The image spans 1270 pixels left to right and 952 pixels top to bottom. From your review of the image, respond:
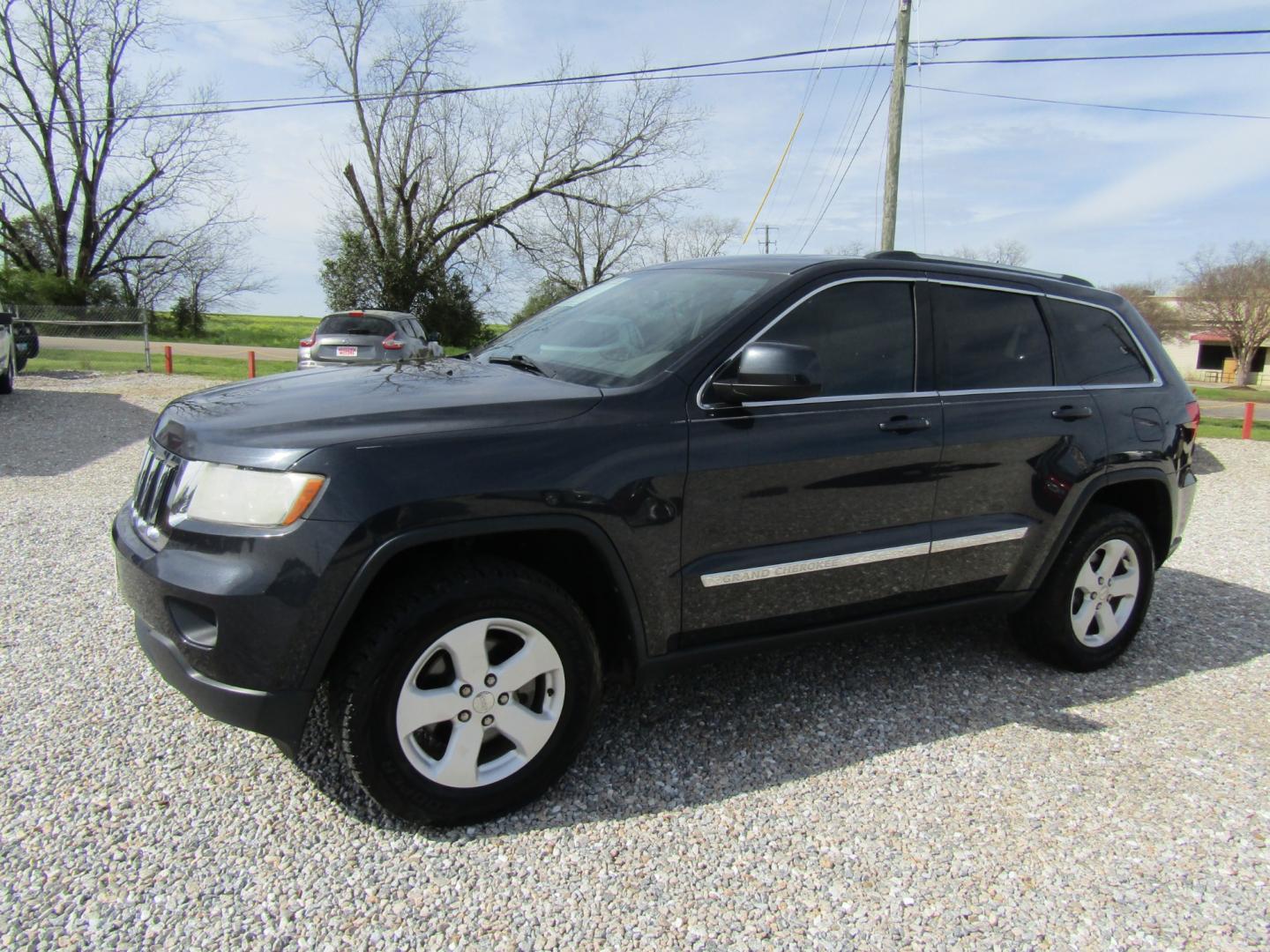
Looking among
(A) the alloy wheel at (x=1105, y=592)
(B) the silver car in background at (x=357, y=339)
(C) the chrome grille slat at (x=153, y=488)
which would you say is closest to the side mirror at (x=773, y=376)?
(C) the chrome grille slat at (x=153, y=488)

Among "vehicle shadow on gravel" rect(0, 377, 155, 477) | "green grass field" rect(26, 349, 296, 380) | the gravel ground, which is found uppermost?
"green grass field" rect(26, 349, 296, 380)

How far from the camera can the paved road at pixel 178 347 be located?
20891mm

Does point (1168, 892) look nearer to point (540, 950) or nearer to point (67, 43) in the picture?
point (540, 950)

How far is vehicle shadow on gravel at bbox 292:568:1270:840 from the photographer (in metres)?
2.97

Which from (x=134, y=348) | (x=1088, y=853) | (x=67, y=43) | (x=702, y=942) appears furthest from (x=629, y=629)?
(x=67, y=43)

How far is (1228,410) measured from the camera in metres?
37.7

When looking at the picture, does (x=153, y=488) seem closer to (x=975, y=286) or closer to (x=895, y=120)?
(x=975, y=286)

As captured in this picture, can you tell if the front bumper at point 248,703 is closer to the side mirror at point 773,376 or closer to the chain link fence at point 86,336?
the side mirror at point 773,376

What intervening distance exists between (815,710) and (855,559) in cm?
74

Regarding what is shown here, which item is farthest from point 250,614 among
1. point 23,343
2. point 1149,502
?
point 23,343

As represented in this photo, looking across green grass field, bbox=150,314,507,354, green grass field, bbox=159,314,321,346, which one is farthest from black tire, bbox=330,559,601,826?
green grass field, bbox=159,314,321,346

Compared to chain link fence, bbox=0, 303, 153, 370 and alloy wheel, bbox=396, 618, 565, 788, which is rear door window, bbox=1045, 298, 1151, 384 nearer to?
alloy wheel, bbox=396, 618, 565, 788

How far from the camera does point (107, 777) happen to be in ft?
9.60

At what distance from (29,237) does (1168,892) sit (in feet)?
135
